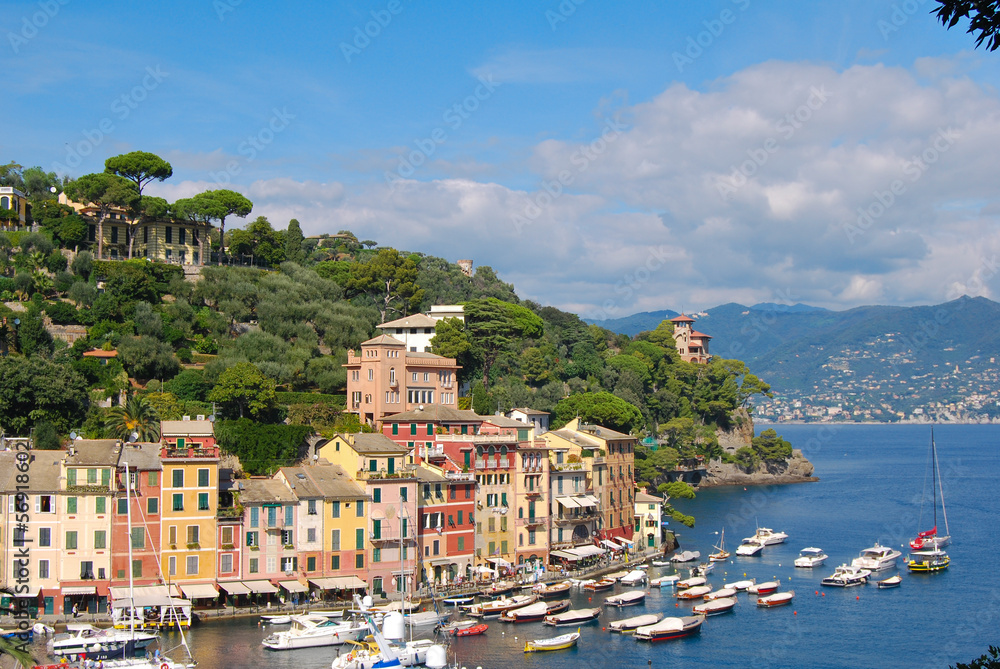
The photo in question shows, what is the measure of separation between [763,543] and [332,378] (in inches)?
1557

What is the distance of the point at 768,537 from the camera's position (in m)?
84.9

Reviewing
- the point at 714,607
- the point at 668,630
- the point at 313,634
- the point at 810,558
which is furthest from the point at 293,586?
the point at 810,558

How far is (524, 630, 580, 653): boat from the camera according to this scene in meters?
50.6

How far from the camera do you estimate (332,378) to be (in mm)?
82250

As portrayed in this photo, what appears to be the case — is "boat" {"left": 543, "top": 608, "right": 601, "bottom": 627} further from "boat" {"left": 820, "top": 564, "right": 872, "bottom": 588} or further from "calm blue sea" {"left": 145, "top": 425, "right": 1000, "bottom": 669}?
"boat" {"left": 820, "top": 564, "right": 872, "bottom": 588}

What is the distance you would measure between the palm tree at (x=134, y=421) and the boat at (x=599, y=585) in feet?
99.0

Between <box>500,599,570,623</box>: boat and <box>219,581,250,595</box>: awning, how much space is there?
14.5 meters

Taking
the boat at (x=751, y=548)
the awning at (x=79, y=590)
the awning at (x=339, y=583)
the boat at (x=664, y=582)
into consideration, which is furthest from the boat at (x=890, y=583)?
the awning at (x=79, y=590)

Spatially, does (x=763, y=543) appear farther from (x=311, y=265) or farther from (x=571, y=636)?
(x=311, y=265)

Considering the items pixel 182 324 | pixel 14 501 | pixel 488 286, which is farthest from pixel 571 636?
pixel 488 286

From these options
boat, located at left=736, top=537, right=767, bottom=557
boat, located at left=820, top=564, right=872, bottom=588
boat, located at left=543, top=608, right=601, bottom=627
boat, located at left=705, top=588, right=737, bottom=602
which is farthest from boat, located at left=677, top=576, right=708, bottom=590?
boat, located at left=736, top=537, right=767, bottom=557

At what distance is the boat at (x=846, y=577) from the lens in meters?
69.8

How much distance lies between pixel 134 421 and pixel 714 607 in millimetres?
39216

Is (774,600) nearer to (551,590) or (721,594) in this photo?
(721,594)
